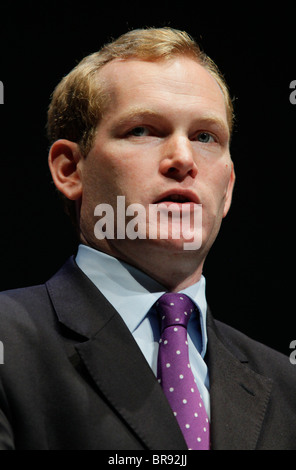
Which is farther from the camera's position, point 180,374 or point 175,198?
point 175,198

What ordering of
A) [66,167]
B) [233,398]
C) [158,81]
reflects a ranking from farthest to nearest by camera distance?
[66,167]
[158,81]
[233,398]

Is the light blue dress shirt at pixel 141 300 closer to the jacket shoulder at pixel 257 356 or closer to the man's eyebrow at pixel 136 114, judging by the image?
the jacket shoulder at pixel 257 356

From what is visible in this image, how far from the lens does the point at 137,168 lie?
1600 millimetres

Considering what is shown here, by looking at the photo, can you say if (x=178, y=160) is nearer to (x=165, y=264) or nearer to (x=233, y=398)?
(x=165, y=264)

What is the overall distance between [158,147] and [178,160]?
8 centimetres

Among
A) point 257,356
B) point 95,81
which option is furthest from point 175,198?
point 257,356

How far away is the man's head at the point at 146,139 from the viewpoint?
5.24 ft

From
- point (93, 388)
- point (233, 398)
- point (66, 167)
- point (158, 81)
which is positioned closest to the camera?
point (93, 388)

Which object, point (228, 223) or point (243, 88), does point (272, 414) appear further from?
point (243, 88)

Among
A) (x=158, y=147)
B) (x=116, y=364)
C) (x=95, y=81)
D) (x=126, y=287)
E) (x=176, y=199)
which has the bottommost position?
(x=116, y=364)

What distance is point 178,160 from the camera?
5.16ft

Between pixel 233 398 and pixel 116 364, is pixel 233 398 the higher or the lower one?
the lower one

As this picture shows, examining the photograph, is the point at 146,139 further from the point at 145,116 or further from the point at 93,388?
the point at 93,388

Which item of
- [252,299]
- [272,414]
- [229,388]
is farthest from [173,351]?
[252,299]
